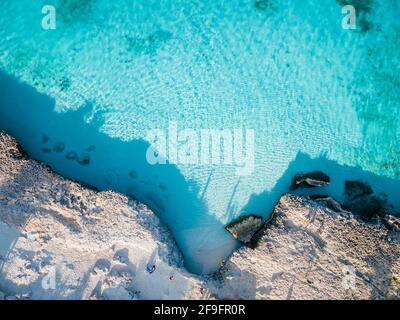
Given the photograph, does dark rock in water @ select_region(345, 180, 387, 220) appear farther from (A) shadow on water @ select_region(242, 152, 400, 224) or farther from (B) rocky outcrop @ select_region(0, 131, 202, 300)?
(B) rocky outcrop @ select_region(0, 131, 202, 300)

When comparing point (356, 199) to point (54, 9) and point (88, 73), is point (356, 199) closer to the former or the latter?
point (88, 73)

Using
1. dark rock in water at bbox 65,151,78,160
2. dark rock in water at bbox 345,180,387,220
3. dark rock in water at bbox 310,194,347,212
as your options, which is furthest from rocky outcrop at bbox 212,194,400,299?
dark rock in water at bbox 65,151,78,160

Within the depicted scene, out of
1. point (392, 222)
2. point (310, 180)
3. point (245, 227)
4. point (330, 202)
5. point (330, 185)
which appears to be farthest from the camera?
point (330, 185)

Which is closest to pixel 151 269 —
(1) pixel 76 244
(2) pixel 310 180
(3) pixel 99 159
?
(1) pixel 76 244

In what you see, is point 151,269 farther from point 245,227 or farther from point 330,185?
point 330,185
